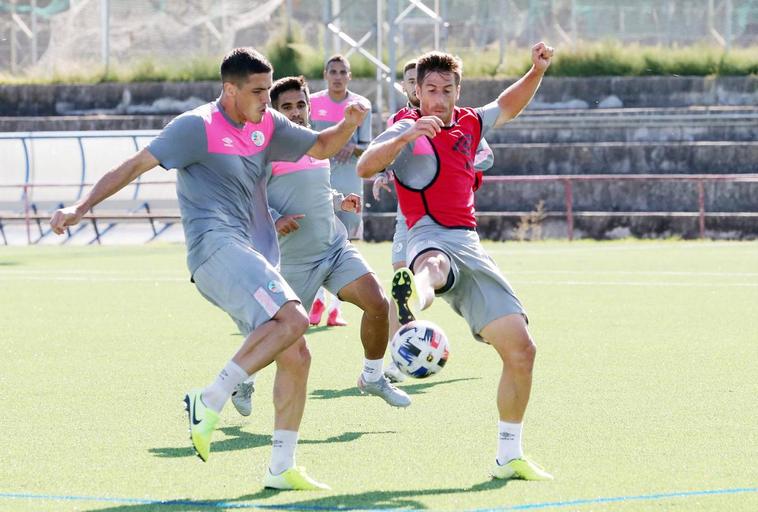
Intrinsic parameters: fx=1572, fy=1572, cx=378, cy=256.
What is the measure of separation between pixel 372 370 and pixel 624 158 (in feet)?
61.5

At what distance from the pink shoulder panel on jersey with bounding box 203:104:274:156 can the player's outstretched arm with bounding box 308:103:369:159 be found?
271 mm

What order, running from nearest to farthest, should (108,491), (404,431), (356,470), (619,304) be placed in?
(108,491) < (356,470) < (404,431) < (619,304)

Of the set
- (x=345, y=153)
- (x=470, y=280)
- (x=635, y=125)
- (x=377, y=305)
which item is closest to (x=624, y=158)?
(x=635, y=125)

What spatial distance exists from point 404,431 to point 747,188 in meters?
18.3

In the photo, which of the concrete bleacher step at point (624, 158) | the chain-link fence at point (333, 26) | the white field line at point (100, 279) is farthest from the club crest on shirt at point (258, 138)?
the concrete bleacher step at point (624, 158)

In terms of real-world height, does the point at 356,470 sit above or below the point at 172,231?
above

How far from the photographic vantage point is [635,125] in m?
27.8

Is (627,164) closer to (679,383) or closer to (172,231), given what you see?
(172,231)

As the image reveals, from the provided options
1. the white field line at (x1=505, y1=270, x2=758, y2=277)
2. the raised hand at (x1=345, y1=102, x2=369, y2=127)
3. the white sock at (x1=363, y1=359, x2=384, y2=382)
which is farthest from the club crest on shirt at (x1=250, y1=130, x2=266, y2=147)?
the white field line at (x1=505, y1=270, x2=758, y2=277)

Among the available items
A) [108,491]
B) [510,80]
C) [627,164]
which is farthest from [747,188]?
[108,491]

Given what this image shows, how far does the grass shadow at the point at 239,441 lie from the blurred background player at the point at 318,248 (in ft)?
1.69

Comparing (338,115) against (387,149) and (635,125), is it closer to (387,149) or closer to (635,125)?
(387,149)

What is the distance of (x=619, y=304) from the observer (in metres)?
15.7

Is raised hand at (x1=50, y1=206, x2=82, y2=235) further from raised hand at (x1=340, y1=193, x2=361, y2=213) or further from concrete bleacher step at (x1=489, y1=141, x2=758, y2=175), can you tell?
concrete bleacher step at (x1=489, y1=141, x2=758, y2=175)
